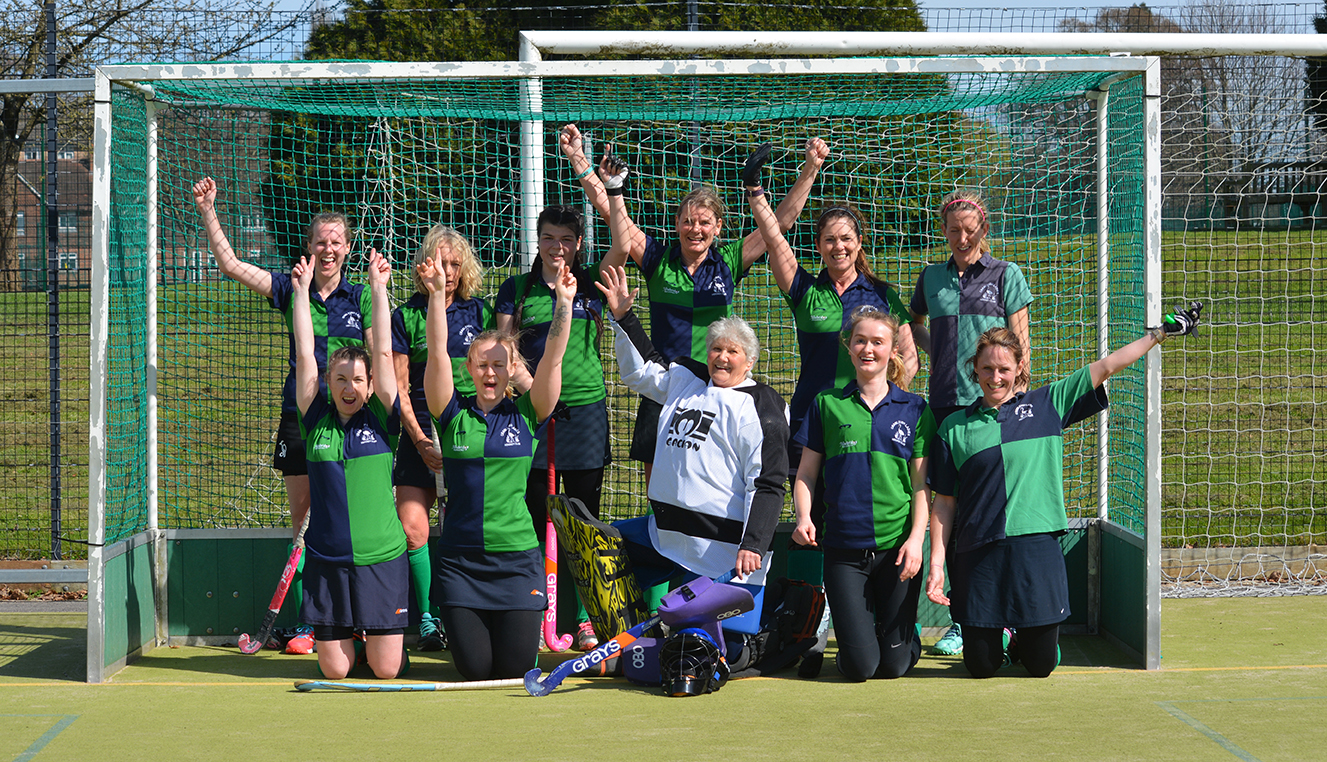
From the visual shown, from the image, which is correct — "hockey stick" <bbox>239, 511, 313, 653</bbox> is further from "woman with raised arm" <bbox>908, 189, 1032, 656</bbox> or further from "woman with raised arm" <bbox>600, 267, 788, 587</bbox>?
"woman with raised arm" <bbox>908, 189, 1032, 656</bbox>

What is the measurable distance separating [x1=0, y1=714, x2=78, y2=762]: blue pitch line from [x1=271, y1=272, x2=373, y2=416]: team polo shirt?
1.43 m

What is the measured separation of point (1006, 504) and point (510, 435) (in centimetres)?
191

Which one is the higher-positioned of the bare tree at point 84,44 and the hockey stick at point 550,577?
the bare tree at point 84,44

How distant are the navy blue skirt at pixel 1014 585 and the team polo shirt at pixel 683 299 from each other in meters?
1.40

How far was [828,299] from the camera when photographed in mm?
4730

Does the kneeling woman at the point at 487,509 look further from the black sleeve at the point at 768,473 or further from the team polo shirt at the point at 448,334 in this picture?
the black sleeve at the point at 768,473

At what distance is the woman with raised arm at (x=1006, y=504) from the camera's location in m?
4.30

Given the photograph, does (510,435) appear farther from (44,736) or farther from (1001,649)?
(1001,649)

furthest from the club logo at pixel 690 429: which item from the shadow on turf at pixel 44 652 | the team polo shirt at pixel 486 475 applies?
the shadow on turf at pixel 44 652

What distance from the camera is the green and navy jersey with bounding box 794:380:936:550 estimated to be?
4.34 m

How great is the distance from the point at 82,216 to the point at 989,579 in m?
5.69

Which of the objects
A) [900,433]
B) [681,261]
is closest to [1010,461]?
[900,433]

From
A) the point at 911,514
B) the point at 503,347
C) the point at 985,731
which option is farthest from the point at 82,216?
the point at 985,731

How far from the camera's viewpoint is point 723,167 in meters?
7.48
